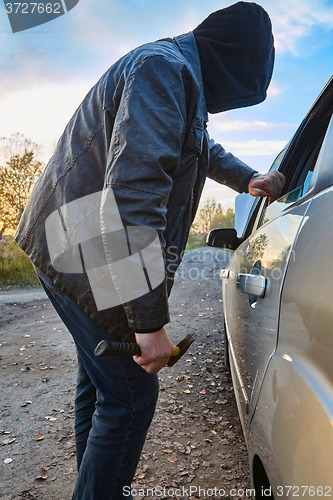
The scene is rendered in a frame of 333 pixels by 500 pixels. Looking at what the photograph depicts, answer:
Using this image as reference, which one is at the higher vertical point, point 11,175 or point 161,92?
point 11,175

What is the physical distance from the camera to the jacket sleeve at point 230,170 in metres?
2.32

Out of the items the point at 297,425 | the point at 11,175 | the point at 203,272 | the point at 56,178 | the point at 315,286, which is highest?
the point at 11,175

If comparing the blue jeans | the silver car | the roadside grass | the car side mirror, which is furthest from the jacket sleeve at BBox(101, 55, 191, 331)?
the roadside grass

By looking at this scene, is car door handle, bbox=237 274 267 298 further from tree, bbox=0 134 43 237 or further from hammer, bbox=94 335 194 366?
tree, bbox=0 134 43 237

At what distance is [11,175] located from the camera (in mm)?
16578

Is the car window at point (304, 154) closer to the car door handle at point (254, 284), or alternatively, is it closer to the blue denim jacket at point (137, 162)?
the car door handle at point (254, 284)

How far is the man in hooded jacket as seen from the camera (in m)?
1.33

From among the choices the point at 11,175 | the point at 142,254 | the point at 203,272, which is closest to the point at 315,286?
the point at 142,254

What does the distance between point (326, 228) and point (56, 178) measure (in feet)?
3.22

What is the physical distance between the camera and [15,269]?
490 inches

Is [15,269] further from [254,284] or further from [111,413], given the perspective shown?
[254,284]

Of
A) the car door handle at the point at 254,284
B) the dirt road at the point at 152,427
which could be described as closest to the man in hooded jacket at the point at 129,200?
the car door handle at the point at 254,284

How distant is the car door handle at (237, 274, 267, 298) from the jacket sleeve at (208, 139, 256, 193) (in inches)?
24.3

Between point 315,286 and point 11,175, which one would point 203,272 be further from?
point 315,286
